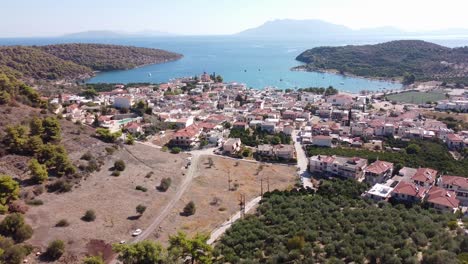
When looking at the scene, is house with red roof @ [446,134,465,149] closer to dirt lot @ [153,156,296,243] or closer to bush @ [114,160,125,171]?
dirt lot @ [153,156,296,243]

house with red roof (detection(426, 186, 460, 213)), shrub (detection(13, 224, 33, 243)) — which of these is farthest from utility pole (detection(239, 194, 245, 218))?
house with red roof (detection(426, 186, 460, 213))

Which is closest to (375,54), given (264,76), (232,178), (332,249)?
(264,76)

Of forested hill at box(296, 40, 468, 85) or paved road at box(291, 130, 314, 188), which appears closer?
paved road at box(291, 130, 314, 188)

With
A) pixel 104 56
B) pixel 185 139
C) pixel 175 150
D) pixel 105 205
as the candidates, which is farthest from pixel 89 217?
pixel 104 56

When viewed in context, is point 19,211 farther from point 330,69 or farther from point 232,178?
point 330,69

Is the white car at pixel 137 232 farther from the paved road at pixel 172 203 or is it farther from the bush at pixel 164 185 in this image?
the bush at pixel 164 185
